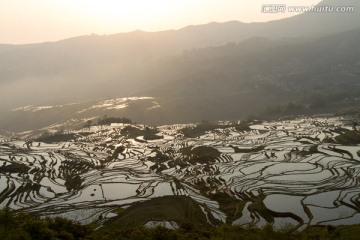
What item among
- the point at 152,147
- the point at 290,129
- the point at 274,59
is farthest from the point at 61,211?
the point at 274,59

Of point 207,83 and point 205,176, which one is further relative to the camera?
point 207,83

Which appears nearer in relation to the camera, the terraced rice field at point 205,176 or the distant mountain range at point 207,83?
the terraced rice field at point 205,176

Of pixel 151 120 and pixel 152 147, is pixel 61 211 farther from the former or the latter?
pixel 151 120

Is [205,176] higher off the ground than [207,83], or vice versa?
[205,176]

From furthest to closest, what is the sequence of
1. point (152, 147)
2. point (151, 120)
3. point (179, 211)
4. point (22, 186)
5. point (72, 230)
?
point (151, 120), point (152, 147), point (22, 186), point (179, 211), point (72, 230)

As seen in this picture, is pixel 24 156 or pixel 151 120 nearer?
pixel 24 156

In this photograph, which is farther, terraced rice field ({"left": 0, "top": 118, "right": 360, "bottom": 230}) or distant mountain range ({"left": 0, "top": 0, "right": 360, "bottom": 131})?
distant mountain range ({"left": 0, "top": 0, "right": 360, "bottom": 131})

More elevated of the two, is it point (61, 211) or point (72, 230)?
point (72, 230)

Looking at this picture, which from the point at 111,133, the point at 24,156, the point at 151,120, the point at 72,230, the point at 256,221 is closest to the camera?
the point at 72,230
